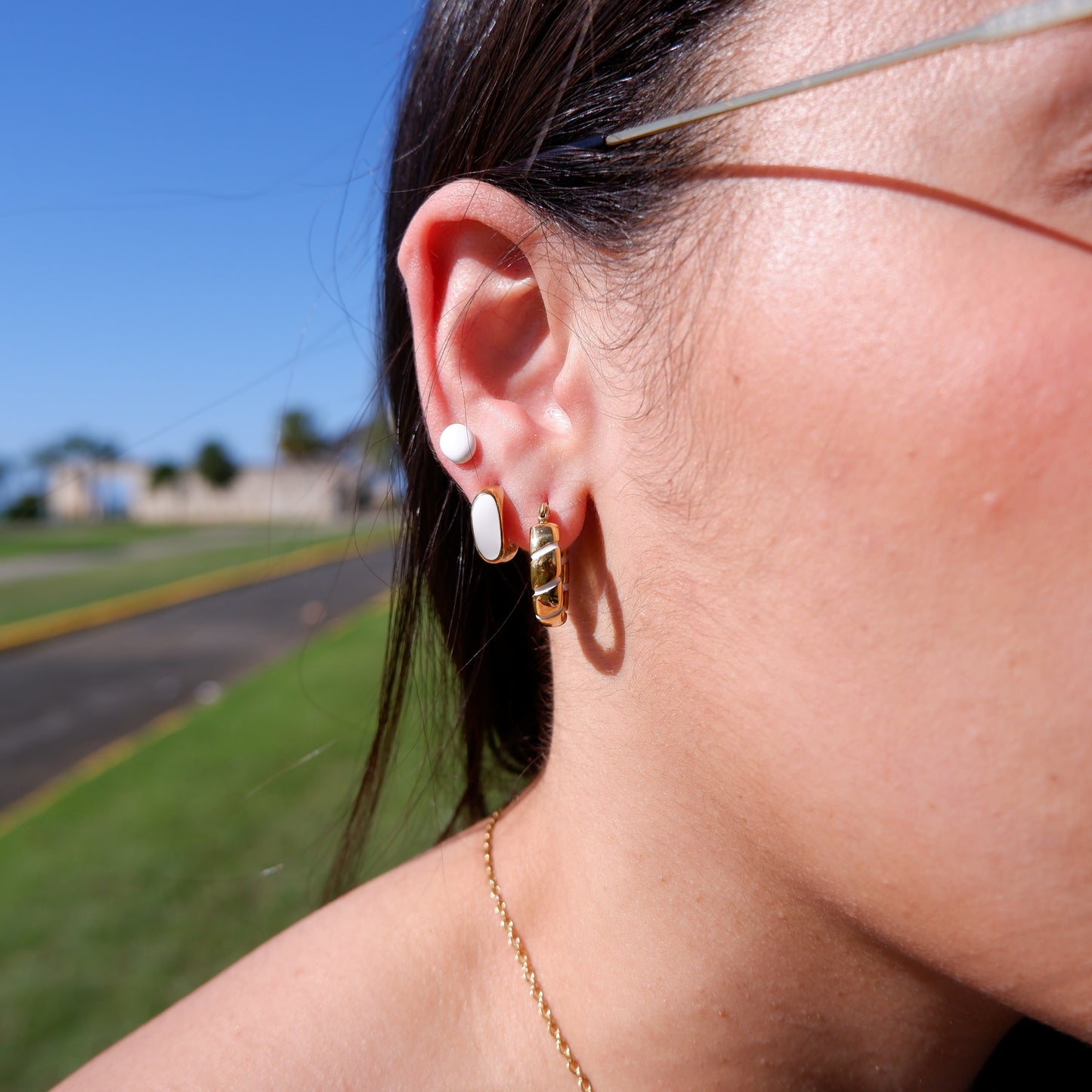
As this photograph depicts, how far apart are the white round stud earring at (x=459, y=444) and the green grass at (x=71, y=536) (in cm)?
3141

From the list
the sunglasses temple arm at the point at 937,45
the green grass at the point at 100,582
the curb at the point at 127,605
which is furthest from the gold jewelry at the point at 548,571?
the green grass at the point at 100,582

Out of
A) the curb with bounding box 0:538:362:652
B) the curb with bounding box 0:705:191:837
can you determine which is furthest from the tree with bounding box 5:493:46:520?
the curb with bounding box 0:538:362:652

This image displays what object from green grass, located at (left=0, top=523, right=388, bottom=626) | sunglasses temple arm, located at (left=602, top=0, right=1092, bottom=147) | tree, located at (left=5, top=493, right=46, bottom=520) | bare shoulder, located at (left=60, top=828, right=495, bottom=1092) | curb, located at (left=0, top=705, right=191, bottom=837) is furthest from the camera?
green grass, located at (left=0, top=523, right=388, bottom=626)

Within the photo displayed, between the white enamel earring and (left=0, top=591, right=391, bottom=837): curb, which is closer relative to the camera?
the white enamel earring

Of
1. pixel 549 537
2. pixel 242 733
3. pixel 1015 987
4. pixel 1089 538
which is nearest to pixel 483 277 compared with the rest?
pixel 549 537

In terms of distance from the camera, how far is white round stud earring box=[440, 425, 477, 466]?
115cm

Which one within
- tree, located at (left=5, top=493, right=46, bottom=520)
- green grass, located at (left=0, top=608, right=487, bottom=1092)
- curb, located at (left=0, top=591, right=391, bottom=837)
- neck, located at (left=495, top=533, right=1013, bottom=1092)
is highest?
tree, located at (left=5, top=493, right=46, bottom=520)

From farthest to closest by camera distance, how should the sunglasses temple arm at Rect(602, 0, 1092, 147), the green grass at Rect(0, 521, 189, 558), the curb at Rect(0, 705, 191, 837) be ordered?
A: the green grass at Rect(0, 521, 189, 558), the curb at Rect(0, 705, 191, 837), the sunglasses temple arm at Rect(602, 0, 1092, 147)

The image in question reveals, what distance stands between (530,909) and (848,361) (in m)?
0.99

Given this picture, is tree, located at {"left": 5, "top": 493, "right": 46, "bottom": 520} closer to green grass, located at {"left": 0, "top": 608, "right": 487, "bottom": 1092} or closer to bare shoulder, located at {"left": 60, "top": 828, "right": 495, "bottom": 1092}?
green grass, located at {"left": 0, "top": 608, "right": 487, "bottom": 1092}

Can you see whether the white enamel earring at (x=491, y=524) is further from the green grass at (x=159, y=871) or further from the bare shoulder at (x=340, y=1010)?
the green grass at (x=159, y=871)

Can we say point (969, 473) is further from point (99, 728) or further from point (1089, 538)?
point (99, 728)

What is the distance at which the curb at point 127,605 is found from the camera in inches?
485

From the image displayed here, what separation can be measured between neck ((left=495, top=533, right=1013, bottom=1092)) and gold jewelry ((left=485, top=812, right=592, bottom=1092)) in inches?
0.5
